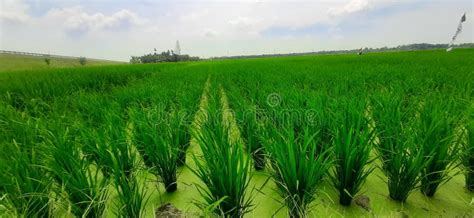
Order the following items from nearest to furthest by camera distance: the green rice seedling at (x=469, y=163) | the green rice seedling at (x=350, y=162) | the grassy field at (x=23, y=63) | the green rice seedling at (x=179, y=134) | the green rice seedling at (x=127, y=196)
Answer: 1. the green rice seedling at (x=127, y=196)
2. the green rice seedling at (x=350, y=162)
3. the green rice seedling at (x=469, y=163)
4. the green rice seedling at (x=179, y=134)
5. the grassy field at (x=23, y=63)

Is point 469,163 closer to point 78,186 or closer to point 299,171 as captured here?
point 299,171

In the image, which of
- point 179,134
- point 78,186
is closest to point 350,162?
point 179,134

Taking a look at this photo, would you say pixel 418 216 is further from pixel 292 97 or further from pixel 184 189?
pixel 292 97

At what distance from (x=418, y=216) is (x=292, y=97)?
1724 mm

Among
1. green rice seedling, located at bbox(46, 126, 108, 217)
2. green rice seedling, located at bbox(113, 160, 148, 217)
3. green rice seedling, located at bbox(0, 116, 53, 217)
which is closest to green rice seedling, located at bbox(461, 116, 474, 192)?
green rice seedling, located at bbox(113, 160, 148, 217)

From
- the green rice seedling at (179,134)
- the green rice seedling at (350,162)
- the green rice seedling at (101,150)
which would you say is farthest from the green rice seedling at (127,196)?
the green rice seedling at (350,162)

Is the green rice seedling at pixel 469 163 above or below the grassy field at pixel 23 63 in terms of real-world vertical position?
below

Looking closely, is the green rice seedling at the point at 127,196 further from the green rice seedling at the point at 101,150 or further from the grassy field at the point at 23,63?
the grassy field at the point at 23,63

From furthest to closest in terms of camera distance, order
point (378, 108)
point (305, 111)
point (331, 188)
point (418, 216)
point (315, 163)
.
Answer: point (378, 108) → point (305, 111) → point (331, 188) → point (418, 216) → point (315, 163)

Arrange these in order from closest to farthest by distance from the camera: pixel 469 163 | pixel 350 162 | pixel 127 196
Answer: pixel 127 196 → pixel 350 162 → pixel 469 163

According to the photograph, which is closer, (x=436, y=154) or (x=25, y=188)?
(x=25, y=188)

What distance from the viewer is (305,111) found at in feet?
7.80

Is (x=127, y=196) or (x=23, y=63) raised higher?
(x=23, y=63)

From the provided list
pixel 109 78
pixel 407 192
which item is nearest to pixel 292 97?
pixel 407 192
